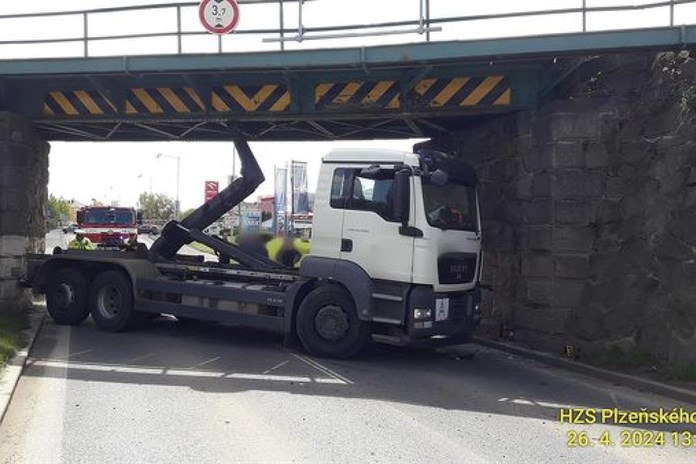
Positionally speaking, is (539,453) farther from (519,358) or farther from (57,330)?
(57,330)

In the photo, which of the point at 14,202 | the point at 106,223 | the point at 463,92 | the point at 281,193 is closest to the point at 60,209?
the point at 281,193

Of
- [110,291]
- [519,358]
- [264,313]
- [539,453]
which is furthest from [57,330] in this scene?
[539,453]

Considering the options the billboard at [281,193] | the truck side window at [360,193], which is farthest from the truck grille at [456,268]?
the billboard at [281,193]

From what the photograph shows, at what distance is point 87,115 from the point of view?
1277 cm

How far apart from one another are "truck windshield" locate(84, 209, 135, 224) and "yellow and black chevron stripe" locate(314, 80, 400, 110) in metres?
18.7

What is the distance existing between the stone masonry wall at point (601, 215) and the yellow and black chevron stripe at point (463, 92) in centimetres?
53

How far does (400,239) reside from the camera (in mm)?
8969

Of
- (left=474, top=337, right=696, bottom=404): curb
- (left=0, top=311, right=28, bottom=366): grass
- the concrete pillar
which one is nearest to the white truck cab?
(left=474, top=337, right=696, bottom=404): curb

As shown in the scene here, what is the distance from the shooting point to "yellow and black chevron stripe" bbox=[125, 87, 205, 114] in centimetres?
1233

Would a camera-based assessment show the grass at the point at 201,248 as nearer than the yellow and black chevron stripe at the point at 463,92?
No

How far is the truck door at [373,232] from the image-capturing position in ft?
29.4

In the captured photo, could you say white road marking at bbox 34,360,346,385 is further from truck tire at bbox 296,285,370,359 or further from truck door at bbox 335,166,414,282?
truck door at bbox 335,166,414,282

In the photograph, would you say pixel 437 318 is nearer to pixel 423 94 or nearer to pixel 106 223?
pixel 423 94

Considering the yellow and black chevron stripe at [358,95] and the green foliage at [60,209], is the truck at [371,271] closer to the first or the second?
the yellow and black chevron stripe at [358,95]
